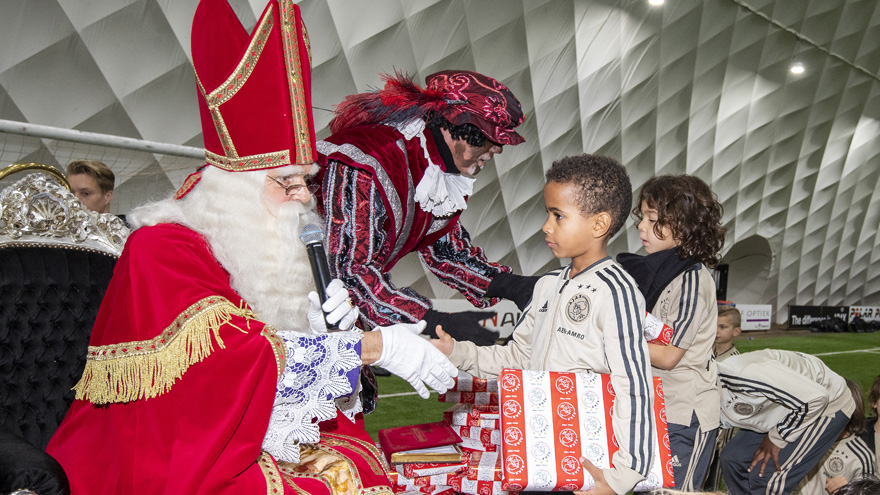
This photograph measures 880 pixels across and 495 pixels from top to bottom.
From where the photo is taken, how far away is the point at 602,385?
1.49 metres

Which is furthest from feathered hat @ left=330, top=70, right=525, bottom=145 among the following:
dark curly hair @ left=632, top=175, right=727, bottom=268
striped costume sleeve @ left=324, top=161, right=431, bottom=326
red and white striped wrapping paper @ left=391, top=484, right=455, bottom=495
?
red and white striped wrapping paper @ left=391, top=484, right=455, bottom=495

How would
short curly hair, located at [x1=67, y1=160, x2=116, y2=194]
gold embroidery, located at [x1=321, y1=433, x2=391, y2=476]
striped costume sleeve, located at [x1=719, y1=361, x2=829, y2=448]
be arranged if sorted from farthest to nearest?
1. short curly hair, located at [x1=67, y1=160, x2=116, y2=194]
2. striped costume sleeve, located at [x1=719, y1=361, x2=829, y2=448]
3. gold embroidery, located at [x1=321, y1=433, x2=391, y2=476]

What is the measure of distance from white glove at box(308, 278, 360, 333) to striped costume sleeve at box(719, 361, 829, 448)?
5.77 ft

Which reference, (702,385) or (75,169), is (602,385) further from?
(75,169)

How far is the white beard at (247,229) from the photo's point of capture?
1.49 metres

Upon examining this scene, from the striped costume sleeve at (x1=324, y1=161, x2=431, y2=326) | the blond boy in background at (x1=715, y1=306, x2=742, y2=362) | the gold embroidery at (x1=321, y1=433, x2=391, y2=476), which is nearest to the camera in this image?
the gold embroidery at (x1=321, y1=433, x2=391, y2=476)

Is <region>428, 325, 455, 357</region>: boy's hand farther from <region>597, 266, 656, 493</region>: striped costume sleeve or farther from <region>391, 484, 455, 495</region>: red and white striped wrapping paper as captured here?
<region>391, 484, 455, 495</region>: red and white striped wrapping paper

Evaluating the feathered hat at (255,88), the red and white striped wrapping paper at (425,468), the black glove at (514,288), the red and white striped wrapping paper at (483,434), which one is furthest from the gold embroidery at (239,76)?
the red and white striped wrapping paper at (483,434)

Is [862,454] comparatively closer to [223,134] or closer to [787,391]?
[787,391]

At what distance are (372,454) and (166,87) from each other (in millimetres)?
5859

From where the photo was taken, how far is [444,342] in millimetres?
1788

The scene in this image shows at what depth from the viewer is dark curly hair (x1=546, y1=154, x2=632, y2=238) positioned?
1.65 m

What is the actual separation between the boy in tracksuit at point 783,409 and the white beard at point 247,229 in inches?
74.6

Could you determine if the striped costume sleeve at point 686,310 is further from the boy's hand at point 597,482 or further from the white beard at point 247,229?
the white beard at point 247,229
